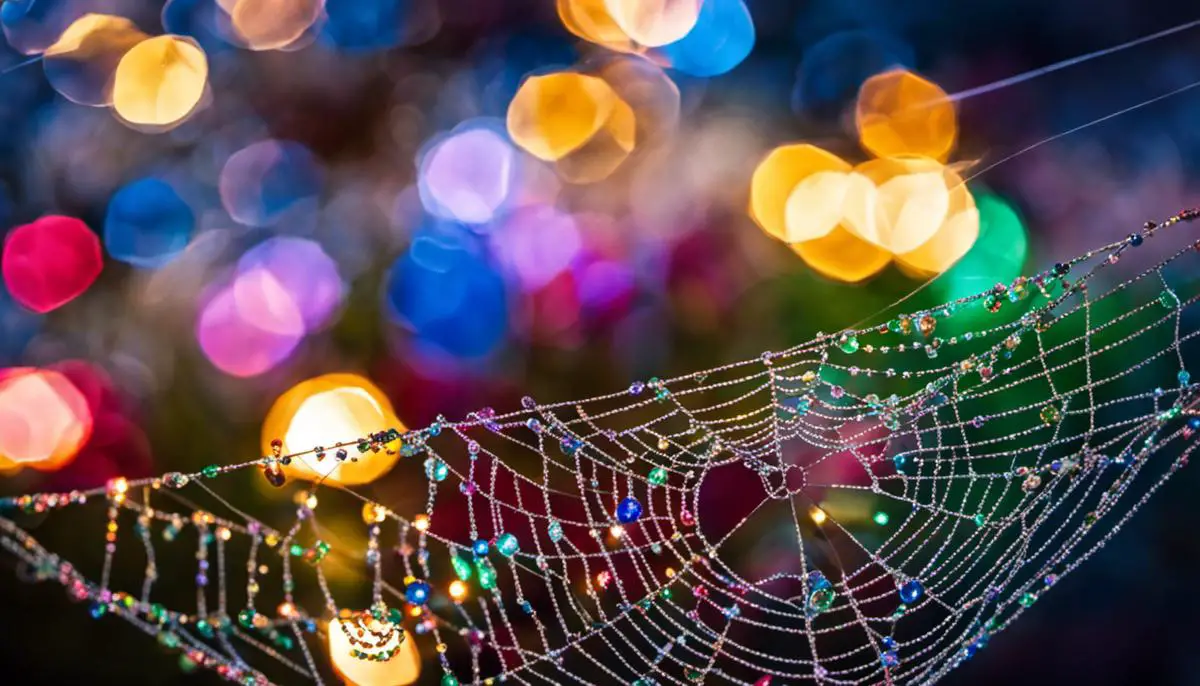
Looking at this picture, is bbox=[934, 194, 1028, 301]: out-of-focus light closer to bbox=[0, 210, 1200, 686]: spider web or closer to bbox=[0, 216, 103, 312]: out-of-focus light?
bbox=[0, 210, 1200, 686]: spider web

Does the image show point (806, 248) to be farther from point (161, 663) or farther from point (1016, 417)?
point (161, 663)

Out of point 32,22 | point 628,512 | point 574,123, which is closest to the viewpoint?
point 628,512

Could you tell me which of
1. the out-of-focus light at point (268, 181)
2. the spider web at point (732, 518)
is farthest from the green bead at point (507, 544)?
the out-of-focus light at point (268, 181)

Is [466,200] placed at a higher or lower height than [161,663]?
higher

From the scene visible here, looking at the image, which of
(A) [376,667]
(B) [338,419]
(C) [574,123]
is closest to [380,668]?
(A) [376,667]

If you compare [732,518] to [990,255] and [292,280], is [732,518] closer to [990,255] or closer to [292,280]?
[990,255]

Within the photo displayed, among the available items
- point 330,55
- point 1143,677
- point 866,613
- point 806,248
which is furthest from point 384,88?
point 1143,677
